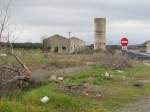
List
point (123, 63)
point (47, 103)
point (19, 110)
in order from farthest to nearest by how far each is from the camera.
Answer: point (123, 63) → point (47, 103) → point (19, 110)

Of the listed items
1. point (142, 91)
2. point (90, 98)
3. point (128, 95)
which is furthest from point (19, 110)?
point (142, 91)

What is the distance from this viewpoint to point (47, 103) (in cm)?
1319

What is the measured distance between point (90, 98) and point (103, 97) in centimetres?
64

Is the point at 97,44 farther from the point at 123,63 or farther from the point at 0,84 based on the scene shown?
the point at 0,84

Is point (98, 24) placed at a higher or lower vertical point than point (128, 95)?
higher

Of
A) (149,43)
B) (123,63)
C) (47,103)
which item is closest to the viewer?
(47,103)

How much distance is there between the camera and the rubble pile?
16098 millimetres

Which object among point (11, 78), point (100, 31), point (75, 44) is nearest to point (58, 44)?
point (75, 44)

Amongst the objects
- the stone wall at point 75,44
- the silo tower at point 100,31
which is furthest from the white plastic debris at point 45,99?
the stone wall at point 75,44

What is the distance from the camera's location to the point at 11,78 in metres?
17.2

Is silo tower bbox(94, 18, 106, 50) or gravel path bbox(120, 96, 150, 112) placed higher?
silo tower bbox(94, 18, 106, 50)

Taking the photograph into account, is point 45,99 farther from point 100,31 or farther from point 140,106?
point 100,31

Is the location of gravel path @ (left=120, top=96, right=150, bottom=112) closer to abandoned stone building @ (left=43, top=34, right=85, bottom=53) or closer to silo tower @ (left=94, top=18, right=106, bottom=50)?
silo tower @ (left=94, top=18, right=106, bottom=50)

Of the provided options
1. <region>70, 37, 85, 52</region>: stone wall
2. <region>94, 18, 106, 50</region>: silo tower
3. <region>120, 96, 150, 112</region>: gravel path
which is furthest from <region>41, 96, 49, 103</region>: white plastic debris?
<region>70, 37, 85, 52</region>: stone wall
